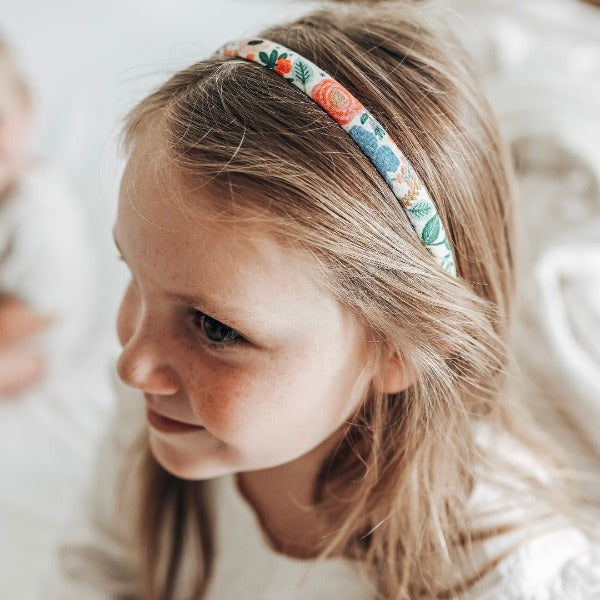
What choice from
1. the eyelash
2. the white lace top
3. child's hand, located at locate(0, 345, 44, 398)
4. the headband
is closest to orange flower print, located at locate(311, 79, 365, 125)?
the headband

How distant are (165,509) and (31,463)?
340 millimetres

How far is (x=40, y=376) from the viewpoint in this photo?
1229 mm

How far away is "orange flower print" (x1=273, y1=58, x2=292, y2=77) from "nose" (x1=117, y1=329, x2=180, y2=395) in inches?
8.4

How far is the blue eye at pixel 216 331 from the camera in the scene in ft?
1.91

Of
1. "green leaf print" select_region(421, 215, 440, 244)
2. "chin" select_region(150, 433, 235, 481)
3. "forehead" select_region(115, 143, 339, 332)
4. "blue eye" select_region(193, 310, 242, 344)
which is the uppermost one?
"green leaf print" select_region(421, 215, 440, 244)

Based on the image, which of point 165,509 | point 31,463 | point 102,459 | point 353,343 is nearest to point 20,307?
point 31,463

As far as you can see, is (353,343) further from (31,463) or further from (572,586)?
(31,463)

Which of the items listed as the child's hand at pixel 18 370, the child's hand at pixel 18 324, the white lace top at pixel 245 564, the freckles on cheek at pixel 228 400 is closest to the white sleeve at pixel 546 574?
the white lace top at pixel 245 564

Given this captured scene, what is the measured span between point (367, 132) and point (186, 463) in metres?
0.31

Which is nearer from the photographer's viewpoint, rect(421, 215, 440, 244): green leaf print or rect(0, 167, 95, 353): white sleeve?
rect(421, 215, 440, 244): green leaf print

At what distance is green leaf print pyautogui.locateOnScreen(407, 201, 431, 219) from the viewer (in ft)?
1.82

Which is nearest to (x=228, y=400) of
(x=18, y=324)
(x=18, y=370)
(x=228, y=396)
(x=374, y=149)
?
(x=228, y=396)

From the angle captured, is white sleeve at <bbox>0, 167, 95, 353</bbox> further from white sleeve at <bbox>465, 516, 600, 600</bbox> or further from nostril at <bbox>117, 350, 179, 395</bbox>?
white sleeve at <bbox>465, 516, 600, 600</bbox>

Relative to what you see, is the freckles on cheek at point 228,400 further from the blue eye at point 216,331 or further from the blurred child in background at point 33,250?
the blurred child in background at point 33,250
